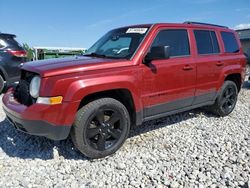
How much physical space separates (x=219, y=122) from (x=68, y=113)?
11.3 feet

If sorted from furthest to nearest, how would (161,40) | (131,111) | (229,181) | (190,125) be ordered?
(190,125), (161,40), (131,111), (229,181)

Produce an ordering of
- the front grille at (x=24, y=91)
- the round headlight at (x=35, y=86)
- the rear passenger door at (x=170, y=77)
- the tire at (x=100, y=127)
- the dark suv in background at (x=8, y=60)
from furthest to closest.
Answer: the dark suv in background at (x=8, y=60) → the rear passenger door at (x=170, y=77) → the front grille at (x=24, y=91) → the tire at (x=100, y=127) → the round headlight at (x=35, y=86)

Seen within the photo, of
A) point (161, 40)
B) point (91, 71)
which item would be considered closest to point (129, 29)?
point (161, 40)

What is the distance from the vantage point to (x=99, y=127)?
4055 mm

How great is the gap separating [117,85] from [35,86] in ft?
3.57

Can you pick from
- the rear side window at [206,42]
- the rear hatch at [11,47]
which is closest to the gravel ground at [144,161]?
the rear side window at [206,42]

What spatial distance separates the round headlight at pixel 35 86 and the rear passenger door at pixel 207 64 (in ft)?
9.33

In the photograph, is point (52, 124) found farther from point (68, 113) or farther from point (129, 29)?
point (129, 29)

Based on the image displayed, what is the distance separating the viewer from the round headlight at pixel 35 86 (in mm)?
3727

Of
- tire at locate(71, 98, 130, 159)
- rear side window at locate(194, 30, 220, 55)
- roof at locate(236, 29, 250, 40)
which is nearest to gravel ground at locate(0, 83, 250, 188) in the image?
tire at locate(71, 98, 130, 159)

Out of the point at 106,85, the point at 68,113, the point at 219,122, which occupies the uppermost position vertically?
the point at 106,85

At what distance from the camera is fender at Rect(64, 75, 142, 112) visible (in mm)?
3650

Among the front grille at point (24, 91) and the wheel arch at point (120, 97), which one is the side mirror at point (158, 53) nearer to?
the wheel arch at point (120, 97)

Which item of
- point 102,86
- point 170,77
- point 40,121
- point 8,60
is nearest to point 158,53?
point 170,77
